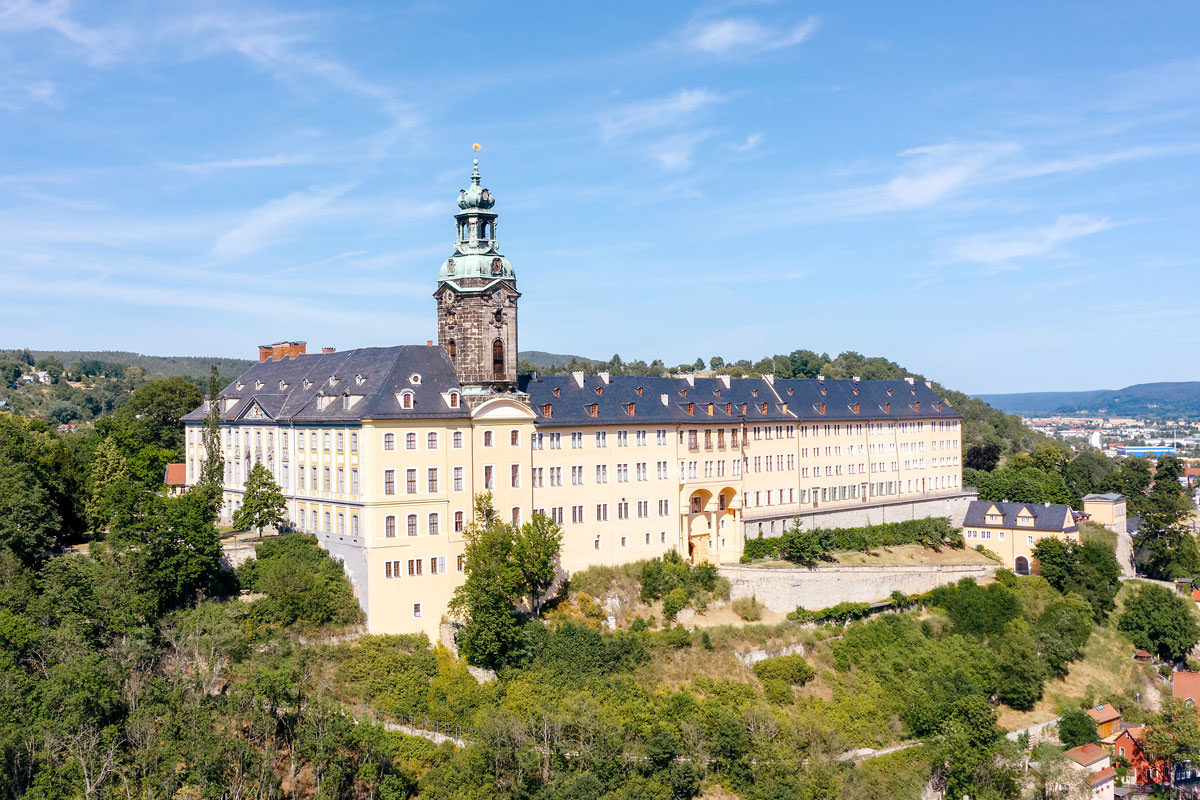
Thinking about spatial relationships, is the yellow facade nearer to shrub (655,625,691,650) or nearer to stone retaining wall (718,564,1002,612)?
stone retaining wall (718,564,1002,612)

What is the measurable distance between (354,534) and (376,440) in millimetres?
6005

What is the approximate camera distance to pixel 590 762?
51.4 metres

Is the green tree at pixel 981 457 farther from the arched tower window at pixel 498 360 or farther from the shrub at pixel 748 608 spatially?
the arched tower window at pixel 498 360

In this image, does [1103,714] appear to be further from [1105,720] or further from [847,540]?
[847,540]

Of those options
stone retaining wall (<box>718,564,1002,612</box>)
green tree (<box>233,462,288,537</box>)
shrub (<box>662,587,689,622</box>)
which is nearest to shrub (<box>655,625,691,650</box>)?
shrub (<box>662,587,689,622</box>)

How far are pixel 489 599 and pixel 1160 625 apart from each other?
2343 inches

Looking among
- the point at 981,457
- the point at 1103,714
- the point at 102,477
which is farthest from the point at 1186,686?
the point at 102,477

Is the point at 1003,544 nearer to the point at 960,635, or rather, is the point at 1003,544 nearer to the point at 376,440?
the point at 960,635

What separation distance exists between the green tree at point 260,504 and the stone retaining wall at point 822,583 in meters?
31.2

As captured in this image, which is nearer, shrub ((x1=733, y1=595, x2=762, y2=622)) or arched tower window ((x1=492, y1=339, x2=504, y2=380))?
arched tower window ((x1=492, y1=339, x2=504, y2=380))

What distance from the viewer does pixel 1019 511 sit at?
90.6 metres

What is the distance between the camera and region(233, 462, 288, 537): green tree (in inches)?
2566

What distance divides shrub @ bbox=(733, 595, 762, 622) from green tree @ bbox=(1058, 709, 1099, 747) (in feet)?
71.5

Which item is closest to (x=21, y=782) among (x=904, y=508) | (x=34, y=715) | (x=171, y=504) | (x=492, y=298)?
(x=34, y=715)
